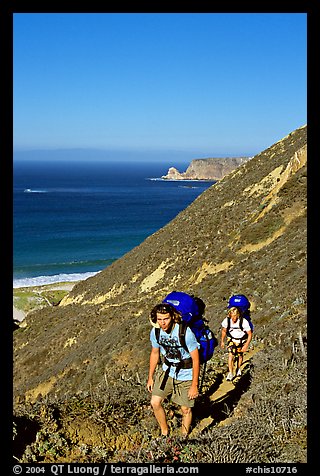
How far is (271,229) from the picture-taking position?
24453 millimetres

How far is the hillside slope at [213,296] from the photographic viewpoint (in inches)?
282

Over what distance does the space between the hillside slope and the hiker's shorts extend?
686 millimetres

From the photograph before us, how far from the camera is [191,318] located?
4.91 metres

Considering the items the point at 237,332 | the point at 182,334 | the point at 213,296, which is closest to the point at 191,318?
the point at 182,334

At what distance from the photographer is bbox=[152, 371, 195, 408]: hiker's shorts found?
16.4 feet

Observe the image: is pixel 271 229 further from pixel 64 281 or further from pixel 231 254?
pixel 64 281

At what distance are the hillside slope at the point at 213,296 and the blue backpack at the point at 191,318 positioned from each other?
37.2 inches

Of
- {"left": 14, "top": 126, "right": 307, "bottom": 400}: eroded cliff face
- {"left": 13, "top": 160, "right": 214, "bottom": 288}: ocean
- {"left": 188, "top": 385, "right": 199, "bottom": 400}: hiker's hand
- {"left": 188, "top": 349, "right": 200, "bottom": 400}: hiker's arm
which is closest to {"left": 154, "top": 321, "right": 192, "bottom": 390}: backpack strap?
{"left": 188, "top": 349, "right": 200, "bottom": 400}: hiker's arm

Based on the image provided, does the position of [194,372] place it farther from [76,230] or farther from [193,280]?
[76,230]

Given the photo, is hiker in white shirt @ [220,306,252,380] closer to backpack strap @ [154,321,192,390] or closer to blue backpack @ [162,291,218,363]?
blue backpack @ [162,291,218,363]

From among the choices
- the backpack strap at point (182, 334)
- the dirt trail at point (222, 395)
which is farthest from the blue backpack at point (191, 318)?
the dirt trail at point (222, 395)

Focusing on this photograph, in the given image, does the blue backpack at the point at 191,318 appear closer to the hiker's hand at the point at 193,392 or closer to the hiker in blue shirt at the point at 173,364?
the hiker in blue shirt at the point at 173,364
